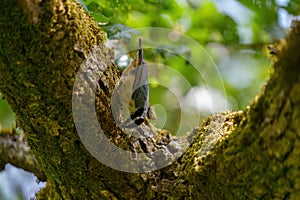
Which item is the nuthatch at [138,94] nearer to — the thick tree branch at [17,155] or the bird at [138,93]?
the bird at [138,93]

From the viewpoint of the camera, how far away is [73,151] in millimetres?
1404

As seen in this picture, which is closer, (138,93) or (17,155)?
(138,93)

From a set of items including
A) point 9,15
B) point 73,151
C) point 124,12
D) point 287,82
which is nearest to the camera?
point 287,82

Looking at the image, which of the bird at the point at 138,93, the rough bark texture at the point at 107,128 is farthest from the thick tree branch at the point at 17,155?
the bird at the point at 138,93

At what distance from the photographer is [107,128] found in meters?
1.44

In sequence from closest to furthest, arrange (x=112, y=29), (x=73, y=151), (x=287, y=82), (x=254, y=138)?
(x=287, y=82), (x=254, y=138), (x=73, y=151), (x=112, y=29)

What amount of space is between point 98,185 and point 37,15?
0.49 metres

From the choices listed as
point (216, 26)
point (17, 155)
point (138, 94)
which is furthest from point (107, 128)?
point (216, 26)

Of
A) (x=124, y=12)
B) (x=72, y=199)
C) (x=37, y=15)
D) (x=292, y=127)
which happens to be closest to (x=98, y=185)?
(x=72, y=199)

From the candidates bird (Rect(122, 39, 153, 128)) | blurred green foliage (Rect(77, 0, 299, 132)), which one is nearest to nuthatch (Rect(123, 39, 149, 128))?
bird (Rect(122, 39, 153, 128))

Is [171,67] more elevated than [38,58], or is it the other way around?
[171,67]

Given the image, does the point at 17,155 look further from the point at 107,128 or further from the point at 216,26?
the point at 216,26

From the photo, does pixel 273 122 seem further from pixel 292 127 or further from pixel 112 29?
pixel 112 29

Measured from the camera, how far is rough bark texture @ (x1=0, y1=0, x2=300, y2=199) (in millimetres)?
1122
